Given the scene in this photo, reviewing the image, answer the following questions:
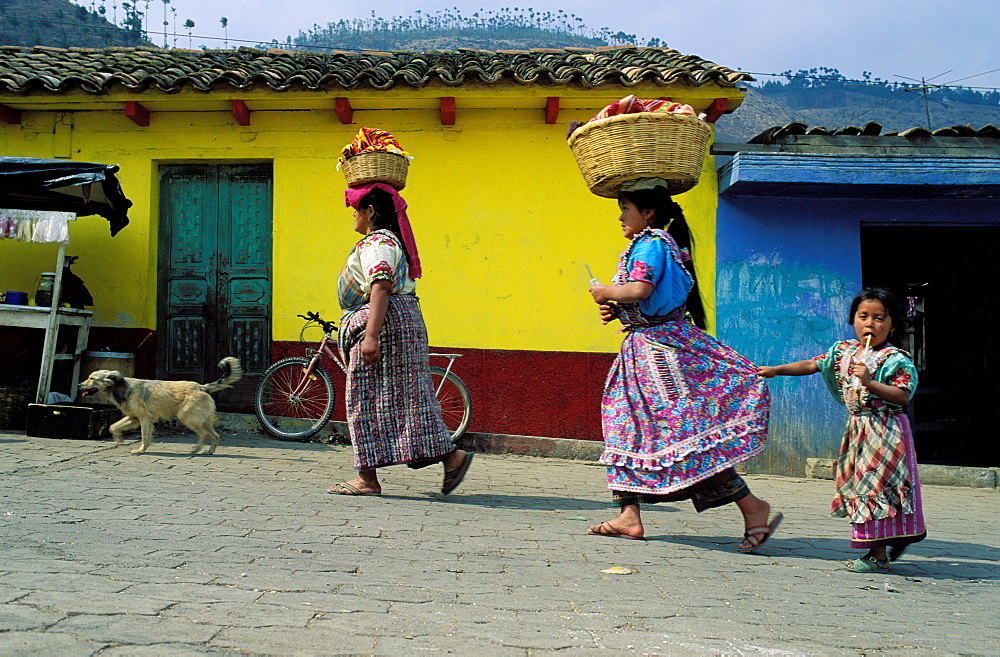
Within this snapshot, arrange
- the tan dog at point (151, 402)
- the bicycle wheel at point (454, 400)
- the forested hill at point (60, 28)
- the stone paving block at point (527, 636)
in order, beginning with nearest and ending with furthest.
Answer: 1. the stone paving block at point (527, 636)
2. the tan dog at point (151, 402)
3. the bicycle wheel at point (454, 400)
4. the forested hill at point (60, 28)

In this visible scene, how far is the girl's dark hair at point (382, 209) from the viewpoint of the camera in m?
4.91

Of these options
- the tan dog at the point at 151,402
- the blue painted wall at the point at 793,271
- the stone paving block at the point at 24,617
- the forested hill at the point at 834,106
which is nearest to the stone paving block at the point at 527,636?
the stone paving block at the point at 24,617

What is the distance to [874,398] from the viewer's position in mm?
3744

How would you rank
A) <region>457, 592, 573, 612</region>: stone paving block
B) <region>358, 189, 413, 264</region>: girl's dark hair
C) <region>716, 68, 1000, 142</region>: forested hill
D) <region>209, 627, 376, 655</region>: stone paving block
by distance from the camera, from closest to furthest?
<region>209, 627, 376, 655</region>: stone paving block < <region>457, 592, 573, 612</region>: stone paving block < <region>358, 189, 413, 264</region>: girl's dark hair < <region>716, 68, 1000, 142</region>: forested hill

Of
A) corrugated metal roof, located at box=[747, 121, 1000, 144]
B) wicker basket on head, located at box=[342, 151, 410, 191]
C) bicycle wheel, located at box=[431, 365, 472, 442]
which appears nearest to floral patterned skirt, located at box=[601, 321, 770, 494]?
wicker basket on head, located at box=[342, 151, 410, 191]

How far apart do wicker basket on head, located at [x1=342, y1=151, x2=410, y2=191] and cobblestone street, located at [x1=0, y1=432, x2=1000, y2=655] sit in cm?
186

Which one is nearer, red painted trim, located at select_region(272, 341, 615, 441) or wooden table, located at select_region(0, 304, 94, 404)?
wooden table, located at select_region(0, 304, 94, 404)

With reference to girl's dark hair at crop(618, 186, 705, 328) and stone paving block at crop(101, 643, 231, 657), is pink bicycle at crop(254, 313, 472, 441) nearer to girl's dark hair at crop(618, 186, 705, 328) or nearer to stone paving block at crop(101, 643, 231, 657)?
girl's dark hair at crop(618, 186, 705, 328)

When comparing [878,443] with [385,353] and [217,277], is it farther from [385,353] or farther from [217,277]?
[217,277]

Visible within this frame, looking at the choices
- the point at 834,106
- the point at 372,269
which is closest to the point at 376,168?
the point at 372,269

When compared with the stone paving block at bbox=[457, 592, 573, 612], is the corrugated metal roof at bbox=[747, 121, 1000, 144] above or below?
above

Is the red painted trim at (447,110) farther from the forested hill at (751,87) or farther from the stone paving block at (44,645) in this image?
the forested hill at (751,87)

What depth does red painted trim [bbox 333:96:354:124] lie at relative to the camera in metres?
7.97

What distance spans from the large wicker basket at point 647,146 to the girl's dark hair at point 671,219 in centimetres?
10
